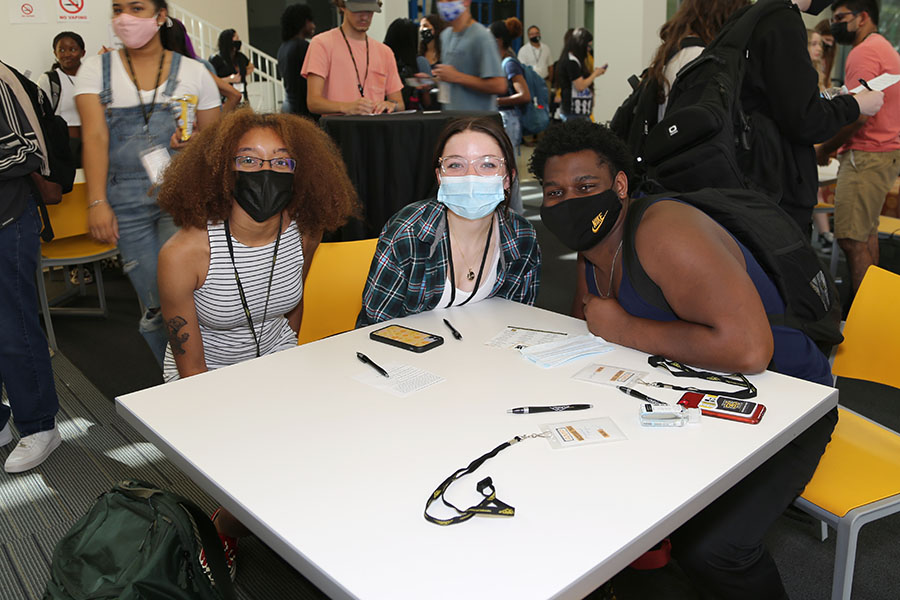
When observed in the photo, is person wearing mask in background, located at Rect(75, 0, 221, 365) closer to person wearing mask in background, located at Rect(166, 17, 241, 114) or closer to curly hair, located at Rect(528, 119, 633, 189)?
person wearing mask in background, located at Rect(166, 17, 241, 114)

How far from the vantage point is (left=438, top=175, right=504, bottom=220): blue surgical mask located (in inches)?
75.7

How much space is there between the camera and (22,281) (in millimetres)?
2359

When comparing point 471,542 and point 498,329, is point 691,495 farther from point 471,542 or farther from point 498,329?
point 498,329

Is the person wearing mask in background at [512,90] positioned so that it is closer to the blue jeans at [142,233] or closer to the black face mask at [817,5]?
the black face mask at [817,5]

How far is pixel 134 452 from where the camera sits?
262 cm

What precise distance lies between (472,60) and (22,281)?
2.33 meters

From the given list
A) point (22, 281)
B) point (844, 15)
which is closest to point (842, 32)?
point (844, 15)

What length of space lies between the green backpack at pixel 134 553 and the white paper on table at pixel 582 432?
25.1 inches

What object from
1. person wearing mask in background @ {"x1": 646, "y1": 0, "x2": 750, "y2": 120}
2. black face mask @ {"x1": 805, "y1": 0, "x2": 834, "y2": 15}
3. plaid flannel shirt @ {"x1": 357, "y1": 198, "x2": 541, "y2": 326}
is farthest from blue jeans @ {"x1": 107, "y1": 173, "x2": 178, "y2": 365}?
black face mask @ {"x1": 805, "y1": 0, "x2": 834, "y2": 15}

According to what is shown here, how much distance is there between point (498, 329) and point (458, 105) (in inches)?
87.6

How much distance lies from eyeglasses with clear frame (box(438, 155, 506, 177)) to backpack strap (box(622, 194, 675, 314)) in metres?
0.49

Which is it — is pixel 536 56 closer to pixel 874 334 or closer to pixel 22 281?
pixel 22 281

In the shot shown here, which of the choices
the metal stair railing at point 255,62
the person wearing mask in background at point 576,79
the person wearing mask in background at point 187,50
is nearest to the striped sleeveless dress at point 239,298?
the person wearing mask in background at point 187,50

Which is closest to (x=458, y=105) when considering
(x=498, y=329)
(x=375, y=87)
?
(x=375, y=87)
